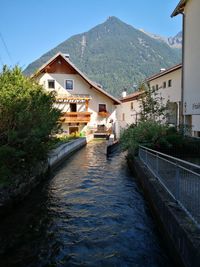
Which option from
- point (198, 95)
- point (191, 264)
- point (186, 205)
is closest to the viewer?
point (191, 264)

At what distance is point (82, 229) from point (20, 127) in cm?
392

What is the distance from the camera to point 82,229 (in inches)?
293

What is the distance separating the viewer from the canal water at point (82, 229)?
5.91 metres

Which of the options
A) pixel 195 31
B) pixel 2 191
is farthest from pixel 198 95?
pixel 2 191

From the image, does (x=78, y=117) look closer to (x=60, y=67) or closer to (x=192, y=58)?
(x=60, y=67)

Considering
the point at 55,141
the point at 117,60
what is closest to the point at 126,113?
the point at 55,141

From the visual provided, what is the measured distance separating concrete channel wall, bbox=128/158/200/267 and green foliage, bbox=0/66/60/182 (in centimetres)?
396

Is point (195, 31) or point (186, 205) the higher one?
point (195, 31)

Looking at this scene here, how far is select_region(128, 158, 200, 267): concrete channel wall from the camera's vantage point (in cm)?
464

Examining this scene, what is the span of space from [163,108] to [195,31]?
5137mm

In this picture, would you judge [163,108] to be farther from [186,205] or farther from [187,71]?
[186,205]

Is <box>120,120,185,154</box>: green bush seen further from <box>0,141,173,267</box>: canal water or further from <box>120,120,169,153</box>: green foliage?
<box>0,141,173,267</box>: canal water

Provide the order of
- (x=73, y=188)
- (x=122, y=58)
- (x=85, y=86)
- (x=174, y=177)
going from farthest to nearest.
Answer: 1. (x=122, y=58)
2. (x=85, y=86)
3. (x=73, y=188)
4. (x=174, y=177)

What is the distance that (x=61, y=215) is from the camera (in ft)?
27.7
